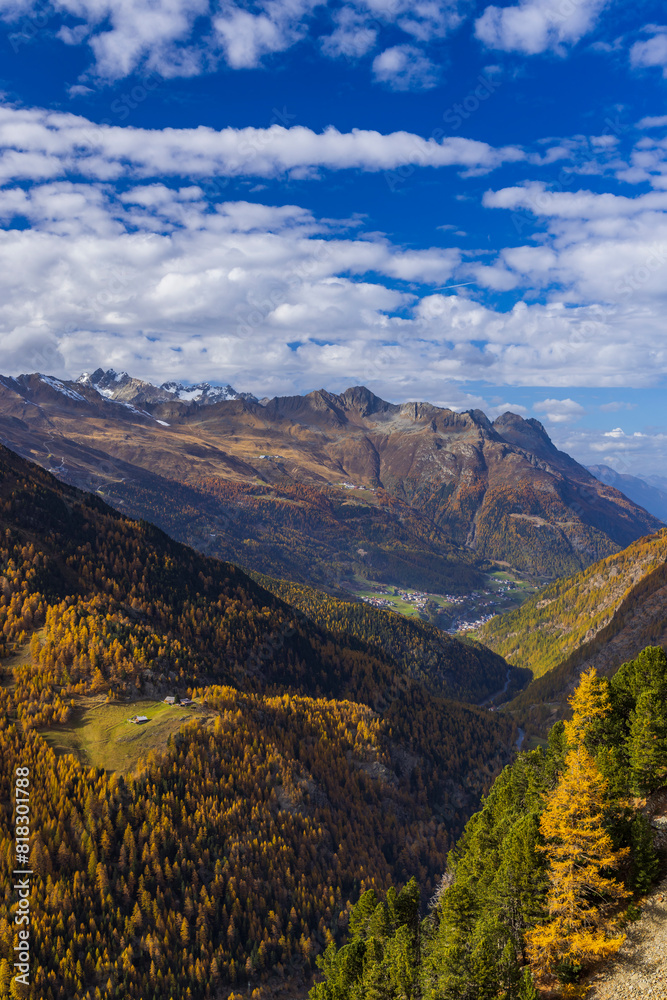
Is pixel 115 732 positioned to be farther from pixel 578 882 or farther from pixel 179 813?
pixel 578 882

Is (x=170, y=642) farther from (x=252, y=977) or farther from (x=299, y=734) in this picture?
(x=252, y=977)

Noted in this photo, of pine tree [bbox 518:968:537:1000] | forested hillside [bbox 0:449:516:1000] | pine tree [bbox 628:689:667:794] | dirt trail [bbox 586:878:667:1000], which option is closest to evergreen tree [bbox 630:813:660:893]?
dirt trail [bbox 586:878:667:1000]

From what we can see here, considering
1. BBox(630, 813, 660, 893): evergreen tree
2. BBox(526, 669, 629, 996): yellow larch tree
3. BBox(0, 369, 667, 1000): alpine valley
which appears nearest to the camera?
BBox(526, 669, 629, 996): yellow larch tree

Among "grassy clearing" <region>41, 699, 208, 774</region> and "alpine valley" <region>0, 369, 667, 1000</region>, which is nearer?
"alpine valley" <region>0, 369, 667, 1000</region>

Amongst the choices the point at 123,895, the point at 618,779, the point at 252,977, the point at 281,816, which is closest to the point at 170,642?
the point at 281,816

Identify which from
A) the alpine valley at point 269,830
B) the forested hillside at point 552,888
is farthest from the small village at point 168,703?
the forested hillside at point 552,888

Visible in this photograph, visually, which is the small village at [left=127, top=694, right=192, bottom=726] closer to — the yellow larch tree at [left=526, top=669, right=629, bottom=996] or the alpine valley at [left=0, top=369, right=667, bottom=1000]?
the alpine valley at [left=0, top=369, right=667, bottom=1000]
